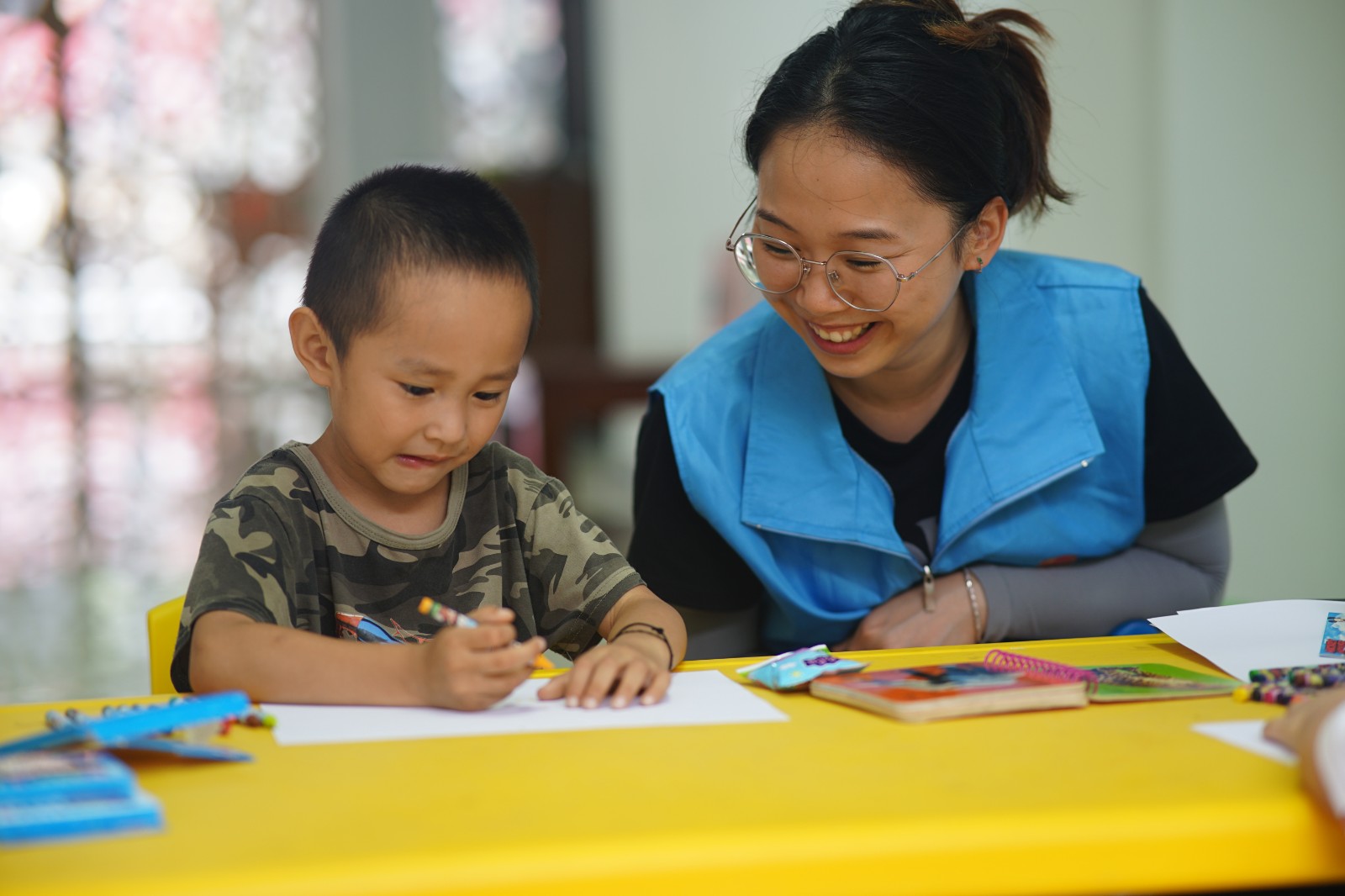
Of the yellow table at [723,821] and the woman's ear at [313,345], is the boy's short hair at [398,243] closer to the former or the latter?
the woman's ear at [313,345]

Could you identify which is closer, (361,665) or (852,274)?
(361,665)

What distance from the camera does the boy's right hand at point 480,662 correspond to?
0.96 m

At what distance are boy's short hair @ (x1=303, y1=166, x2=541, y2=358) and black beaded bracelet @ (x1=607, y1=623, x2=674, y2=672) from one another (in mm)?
310

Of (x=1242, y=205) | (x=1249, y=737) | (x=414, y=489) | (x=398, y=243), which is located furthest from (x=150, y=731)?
(x=1242, y=205)

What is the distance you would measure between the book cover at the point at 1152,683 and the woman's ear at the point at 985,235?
0.58 meters

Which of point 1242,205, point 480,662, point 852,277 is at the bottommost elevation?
point 480,662

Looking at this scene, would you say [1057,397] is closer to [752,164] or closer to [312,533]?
[752,164]

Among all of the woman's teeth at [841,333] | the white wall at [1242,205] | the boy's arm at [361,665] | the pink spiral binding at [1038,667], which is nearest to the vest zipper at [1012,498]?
the woman's teeth at [841,333]

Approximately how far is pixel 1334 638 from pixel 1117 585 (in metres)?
0.41

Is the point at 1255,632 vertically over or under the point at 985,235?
under

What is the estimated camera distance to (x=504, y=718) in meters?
0.96

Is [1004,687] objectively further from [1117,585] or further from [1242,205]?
[1242,205]

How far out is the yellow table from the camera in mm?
649

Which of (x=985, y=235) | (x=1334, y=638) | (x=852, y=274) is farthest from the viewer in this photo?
(x=985, y=235)
